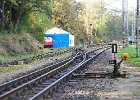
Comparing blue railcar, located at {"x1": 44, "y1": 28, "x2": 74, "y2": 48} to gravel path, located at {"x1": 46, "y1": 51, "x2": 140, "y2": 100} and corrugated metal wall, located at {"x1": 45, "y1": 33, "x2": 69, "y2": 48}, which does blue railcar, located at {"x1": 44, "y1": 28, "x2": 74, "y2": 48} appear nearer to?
corrugated metal wall, located at {"x1": 45, "y1": 33, "x2": 69, "y2": 48}

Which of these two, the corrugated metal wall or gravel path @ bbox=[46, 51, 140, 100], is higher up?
the corrugated metal wall

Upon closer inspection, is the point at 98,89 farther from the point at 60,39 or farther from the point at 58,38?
the point at 60,39

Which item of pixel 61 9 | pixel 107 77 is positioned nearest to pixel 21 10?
pixel 107 77

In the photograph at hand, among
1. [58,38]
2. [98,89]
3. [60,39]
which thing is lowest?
[98,89]

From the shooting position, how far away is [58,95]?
12.9m

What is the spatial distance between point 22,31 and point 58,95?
117ft

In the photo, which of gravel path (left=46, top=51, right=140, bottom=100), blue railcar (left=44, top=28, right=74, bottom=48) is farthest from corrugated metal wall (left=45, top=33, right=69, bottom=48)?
gravel path (left=46, top=51, right=140, bottom=100)

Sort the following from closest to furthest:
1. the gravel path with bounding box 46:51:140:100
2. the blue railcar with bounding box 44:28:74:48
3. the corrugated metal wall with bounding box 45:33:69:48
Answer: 1. the gravel path with bounding box 46:51:140:100
2. the blue railcar with bounding box 44:28:74:48
3. the corrugated metal wall with bounding box 45:33:69:48

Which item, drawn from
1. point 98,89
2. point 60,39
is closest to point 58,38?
point 60,39

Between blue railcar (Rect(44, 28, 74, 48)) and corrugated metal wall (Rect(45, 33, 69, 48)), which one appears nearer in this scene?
blue railcar (Rect(44, 28, 74, 48))

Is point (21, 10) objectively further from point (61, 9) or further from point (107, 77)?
point (61, 9)

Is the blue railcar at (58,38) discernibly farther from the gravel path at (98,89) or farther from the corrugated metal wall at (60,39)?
the gravel path at (98,89)

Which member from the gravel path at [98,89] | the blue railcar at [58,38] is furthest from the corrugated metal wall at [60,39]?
the gravel path at [98,89]

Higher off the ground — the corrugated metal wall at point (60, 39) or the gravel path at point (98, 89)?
the corrugated metal wall at point (60, 39)
